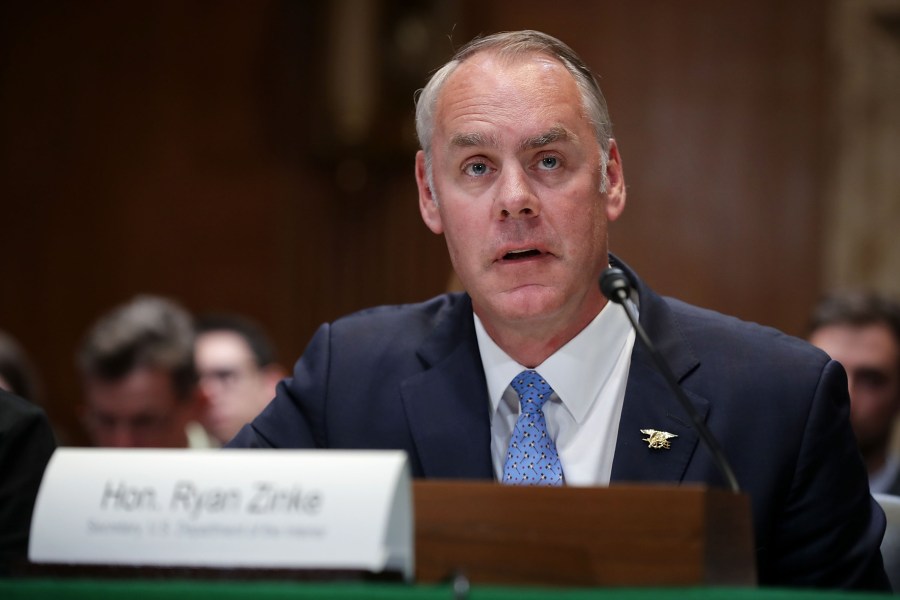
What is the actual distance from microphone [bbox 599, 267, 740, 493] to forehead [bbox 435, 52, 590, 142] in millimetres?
553

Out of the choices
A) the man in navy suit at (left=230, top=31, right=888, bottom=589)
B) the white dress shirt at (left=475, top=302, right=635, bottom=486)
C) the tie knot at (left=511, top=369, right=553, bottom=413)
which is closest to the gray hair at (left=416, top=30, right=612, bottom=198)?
the man in navy suit at (left=230, top=31, right=888, bottom=589)

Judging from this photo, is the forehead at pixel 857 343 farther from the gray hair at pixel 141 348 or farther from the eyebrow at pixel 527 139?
the eyebrow at pixel 527 139

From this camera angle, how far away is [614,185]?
2.81 meters

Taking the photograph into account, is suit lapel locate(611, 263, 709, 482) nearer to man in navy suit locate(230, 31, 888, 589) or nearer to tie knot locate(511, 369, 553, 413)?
man in navy suit locate(230, 31, 888, 589)

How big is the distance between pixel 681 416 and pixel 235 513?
105cm

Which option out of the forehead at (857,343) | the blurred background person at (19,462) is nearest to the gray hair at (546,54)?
the blurred background person at (19,462)

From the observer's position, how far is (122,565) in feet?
5.58

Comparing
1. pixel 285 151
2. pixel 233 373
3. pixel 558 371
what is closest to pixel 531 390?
pixel 558 371

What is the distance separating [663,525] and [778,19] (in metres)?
4.61

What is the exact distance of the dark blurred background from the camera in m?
5.93

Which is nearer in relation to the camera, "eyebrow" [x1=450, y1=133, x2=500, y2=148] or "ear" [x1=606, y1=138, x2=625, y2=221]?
"eyebrow" [x1=450, y1=133, x2=500, y2=148]

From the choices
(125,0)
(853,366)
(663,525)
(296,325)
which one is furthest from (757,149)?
(663,525)

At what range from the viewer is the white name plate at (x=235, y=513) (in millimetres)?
1643

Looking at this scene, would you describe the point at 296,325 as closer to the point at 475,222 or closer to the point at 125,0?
the point at 125,0
